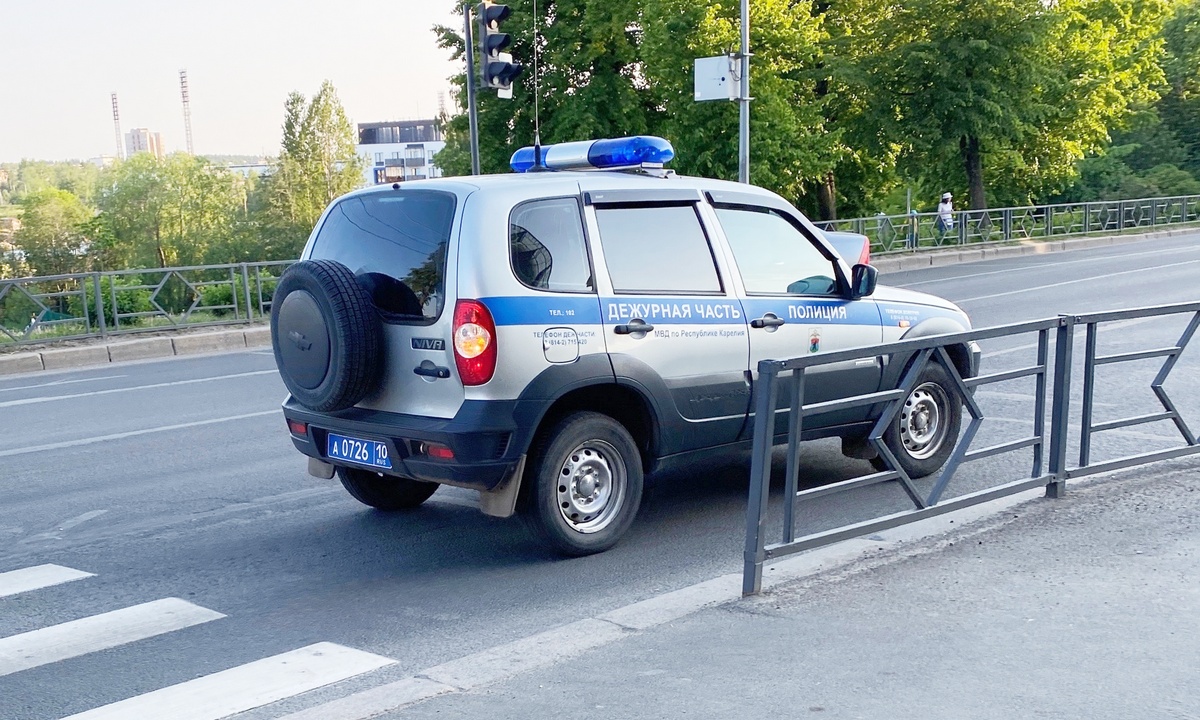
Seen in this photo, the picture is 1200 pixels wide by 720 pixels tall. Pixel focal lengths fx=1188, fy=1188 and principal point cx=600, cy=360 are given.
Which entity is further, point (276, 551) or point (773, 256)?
point (773, 256)

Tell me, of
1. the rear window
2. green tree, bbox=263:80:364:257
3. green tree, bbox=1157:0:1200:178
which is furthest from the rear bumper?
green tree, bbox=263:80:364:257

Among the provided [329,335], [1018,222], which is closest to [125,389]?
[329,335]

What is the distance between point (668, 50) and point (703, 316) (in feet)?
100.0

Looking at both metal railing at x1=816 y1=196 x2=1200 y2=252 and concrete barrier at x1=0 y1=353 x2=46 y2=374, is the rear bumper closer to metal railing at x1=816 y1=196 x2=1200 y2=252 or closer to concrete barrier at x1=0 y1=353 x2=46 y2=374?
concrete barrier at x1=0 y1=353 x2=46 y2=374

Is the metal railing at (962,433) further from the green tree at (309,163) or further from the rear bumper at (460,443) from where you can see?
the green tree at (309,163)

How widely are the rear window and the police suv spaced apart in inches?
0.4

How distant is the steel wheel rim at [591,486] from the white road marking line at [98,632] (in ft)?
5.51

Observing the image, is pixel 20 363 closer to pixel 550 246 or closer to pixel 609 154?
pixel 609 154

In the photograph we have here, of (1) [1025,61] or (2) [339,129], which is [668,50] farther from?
(2) [339,129]

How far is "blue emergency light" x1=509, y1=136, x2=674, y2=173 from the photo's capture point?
21.8 feet

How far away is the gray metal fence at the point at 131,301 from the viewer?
16.8 metres

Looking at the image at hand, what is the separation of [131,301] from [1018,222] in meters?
24.5

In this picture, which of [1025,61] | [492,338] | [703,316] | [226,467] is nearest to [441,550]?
[492,338]

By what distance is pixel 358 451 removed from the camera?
5.84 metres
